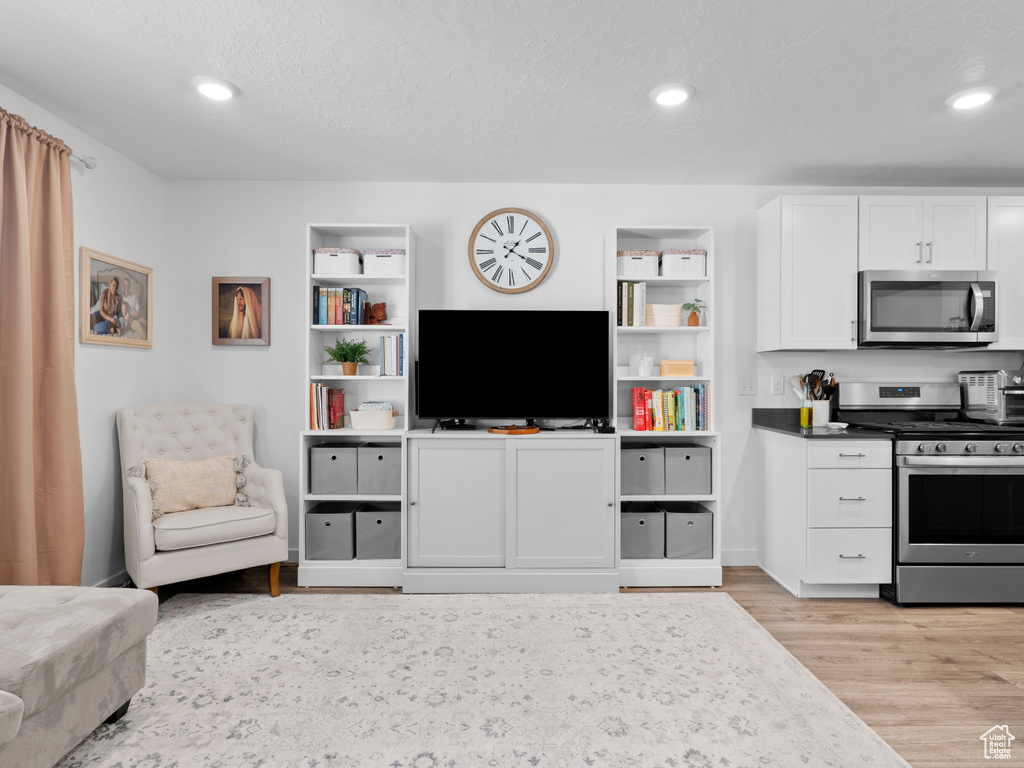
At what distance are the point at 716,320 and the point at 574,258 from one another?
101cm

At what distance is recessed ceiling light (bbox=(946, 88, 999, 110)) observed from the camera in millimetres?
2375

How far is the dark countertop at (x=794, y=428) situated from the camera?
9.86ft

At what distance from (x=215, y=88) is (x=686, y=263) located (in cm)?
256

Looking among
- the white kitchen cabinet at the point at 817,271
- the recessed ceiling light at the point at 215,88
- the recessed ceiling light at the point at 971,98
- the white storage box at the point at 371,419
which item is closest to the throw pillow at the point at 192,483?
the white storage box at the point at 371,419

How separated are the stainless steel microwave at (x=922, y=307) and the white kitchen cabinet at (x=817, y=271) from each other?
0.31ft

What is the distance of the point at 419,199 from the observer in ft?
11.8

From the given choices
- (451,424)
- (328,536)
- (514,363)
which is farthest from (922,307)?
(328,536)

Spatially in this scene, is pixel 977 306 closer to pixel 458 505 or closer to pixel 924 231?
pixel 924 231

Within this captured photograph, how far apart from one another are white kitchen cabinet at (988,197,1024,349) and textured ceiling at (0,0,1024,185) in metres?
0.26

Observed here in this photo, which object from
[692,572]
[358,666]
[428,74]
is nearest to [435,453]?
[358,666]

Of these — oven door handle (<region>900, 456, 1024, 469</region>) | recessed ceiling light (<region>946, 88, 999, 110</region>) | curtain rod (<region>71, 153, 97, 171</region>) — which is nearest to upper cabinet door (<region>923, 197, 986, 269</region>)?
recessed ceiling light (<region>946, 88, 999, 110</region>)

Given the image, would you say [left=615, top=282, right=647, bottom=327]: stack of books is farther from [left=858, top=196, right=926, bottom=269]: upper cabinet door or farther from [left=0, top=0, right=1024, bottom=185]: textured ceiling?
[left=858, top=196, right=926, bottom=269]: upper cabinet door

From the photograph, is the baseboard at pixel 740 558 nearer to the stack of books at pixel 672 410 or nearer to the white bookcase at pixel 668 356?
the white bookcase at pixel 668 356

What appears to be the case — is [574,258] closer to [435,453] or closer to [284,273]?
[435,453]
